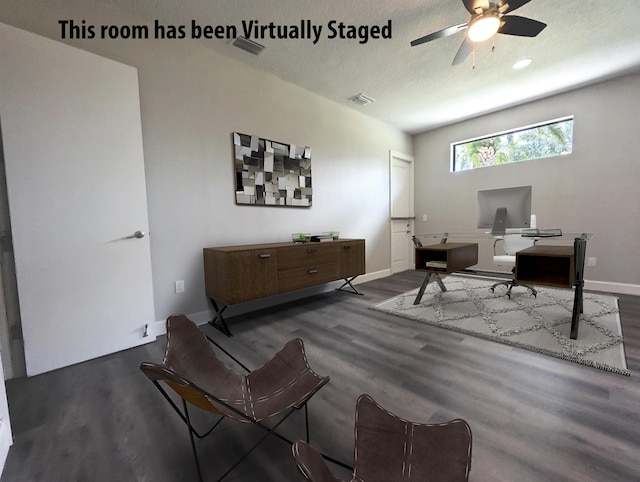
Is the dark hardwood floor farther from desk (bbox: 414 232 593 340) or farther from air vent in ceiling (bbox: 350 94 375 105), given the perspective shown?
air vent in ceiling (bbox: 350 94 375 105)

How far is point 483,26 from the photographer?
1.92 m

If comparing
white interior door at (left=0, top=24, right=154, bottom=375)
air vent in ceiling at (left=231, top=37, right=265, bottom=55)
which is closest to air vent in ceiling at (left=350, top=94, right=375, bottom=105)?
air vent in ceiling at (left=231, top=37, right=265, bottom=55)

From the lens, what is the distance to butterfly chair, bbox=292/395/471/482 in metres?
0.82

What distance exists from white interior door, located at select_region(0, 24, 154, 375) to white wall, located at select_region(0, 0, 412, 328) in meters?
0.20

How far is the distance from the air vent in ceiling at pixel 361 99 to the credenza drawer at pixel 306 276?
2.31 meters

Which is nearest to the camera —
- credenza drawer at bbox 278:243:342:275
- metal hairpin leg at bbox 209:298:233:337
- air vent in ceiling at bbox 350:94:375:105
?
metal hairpin leg at bbox 209:298:233:337

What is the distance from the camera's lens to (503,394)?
4.72 feet

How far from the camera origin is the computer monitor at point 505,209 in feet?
8.19

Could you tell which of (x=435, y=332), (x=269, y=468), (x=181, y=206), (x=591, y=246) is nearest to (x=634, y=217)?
(x=591, y=246)

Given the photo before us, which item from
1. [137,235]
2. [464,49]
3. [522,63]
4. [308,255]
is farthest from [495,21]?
[137,235]

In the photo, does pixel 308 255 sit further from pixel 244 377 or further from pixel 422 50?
pixel 422 50

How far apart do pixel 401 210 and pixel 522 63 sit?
8.79ft

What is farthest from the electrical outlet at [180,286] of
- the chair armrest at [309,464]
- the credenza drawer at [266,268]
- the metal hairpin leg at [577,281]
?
the metal hairpin leg at [577,281]

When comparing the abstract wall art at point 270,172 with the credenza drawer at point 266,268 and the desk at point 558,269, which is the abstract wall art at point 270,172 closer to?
the credenza drawer at point 266,268
